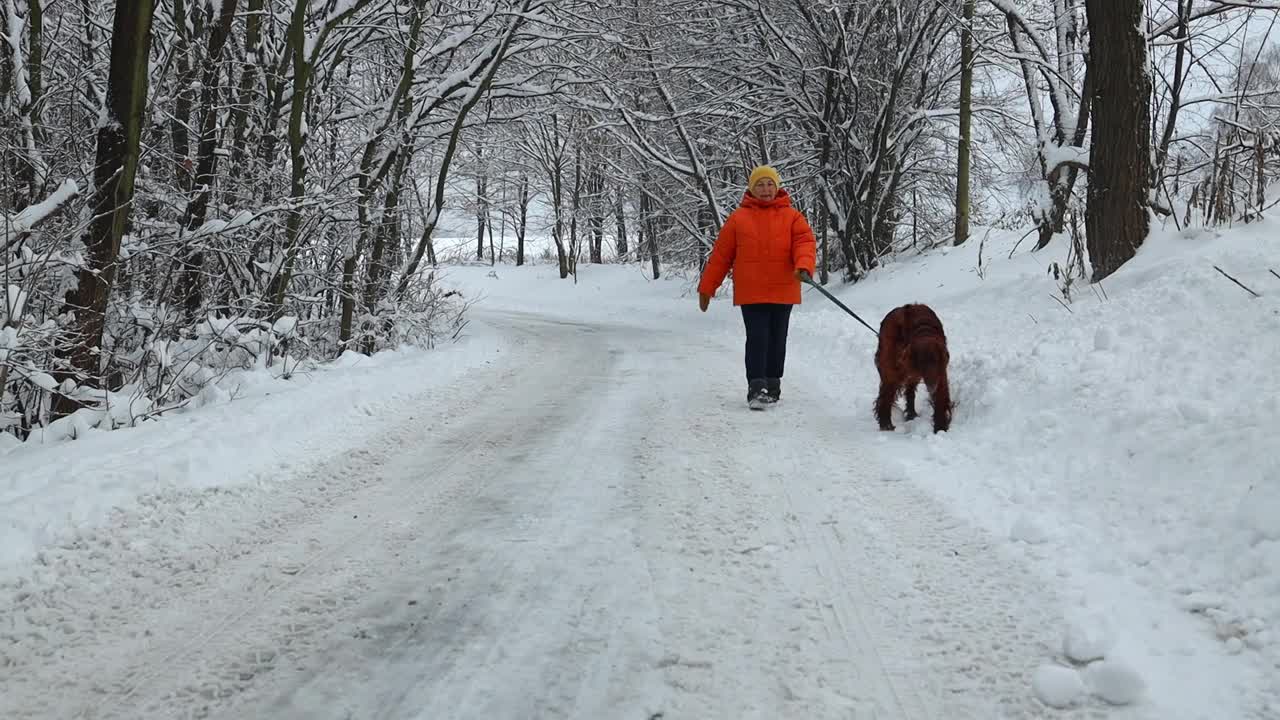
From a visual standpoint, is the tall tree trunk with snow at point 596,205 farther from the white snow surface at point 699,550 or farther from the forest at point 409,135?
the white snow surface at point 699,550

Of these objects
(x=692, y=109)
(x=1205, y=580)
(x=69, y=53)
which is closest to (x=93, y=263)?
(x=69, y=53)

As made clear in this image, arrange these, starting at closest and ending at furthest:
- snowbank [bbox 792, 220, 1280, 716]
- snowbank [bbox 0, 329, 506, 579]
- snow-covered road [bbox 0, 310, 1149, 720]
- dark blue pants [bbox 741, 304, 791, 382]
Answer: snow-covered road [bbox 0, 310, 1149, 720] → snowbank [bbox 792, 220, 1280, 716] → snowbank [bbox 0, 329, 506, 579] → dark blue pants [bbox 741, 304, 791, 382]

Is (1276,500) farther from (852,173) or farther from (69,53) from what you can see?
(852,173)

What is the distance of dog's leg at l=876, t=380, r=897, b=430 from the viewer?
540 cm

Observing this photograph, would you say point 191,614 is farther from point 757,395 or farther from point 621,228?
point 621,228

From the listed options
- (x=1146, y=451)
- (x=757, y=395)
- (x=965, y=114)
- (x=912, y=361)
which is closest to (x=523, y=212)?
(x=965, y=114)

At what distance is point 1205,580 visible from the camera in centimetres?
268

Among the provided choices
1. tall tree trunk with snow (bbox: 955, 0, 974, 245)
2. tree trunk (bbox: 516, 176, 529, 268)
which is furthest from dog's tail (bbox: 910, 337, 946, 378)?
tree trunk (bbox: 516, 176, 529, 268)

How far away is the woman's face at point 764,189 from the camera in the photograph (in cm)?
639

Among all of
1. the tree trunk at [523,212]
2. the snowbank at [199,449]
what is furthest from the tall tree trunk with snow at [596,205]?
the snowbank at [199,449]

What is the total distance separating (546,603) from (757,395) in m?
3.83

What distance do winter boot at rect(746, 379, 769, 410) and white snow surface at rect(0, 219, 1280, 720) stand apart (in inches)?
11.1

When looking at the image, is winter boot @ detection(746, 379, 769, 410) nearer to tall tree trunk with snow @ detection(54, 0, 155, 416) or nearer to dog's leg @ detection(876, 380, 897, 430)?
dog's leg @ detection(876, 380, 897, 430)

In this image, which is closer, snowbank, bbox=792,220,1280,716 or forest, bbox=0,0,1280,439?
snowbank, bbox=792,220,1280,716
